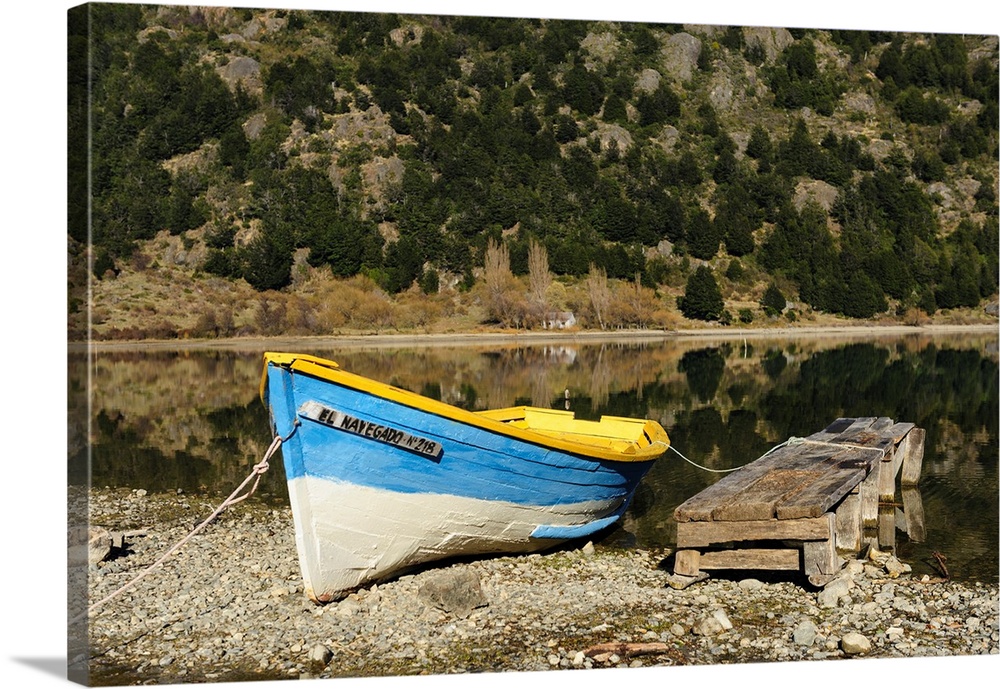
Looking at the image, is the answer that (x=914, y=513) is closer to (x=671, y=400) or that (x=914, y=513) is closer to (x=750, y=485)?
(x=750, y=485)

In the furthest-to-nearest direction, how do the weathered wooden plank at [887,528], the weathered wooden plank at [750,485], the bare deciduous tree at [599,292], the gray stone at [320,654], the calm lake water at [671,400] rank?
the bare deciduous tree at [599,292] < the calm lake water at [671,400] < the weathered wooden plank at [887,528] < the weathered wooden plank at [750,485] < the gray stone at [320,654]

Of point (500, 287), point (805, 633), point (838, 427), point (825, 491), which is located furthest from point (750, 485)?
point (500, 287)

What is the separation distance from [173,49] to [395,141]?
4.32 metres

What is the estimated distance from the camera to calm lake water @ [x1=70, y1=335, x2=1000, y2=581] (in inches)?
393

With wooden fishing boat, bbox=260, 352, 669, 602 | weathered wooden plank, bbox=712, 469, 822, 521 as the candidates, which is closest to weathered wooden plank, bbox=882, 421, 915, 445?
weathered wooden plank, bbox=712, 469, 822, 521

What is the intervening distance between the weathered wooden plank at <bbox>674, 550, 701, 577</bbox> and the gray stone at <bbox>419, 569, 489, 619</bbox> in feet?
4.57

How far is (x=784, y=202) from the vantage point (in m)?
11.7

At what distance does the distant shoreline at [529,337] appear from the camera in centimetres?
1054

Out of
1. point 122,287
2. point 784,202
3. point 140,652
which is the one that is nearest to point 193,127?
point 122,287

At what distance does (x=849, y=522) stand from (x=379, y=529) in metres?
3.62

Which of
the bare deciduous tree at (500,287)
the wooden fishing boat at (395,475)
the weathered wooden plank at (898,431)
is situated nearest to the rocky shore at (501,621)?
the wooden fishing boat at (395,475)

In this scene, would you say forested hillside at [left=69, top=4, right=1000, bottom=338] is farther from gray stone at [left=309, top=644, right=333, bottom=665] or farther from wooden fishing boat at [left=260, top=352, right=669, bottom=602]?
gray stone at [left=309, top=644, right=333, bottom=665]

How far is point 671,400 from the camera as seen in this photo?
45.0ft

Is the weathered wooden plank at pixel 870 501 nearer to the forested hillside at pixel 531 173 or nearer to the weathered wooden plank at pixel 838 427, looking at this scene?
the weathered wooden plank at pixel 838 427
